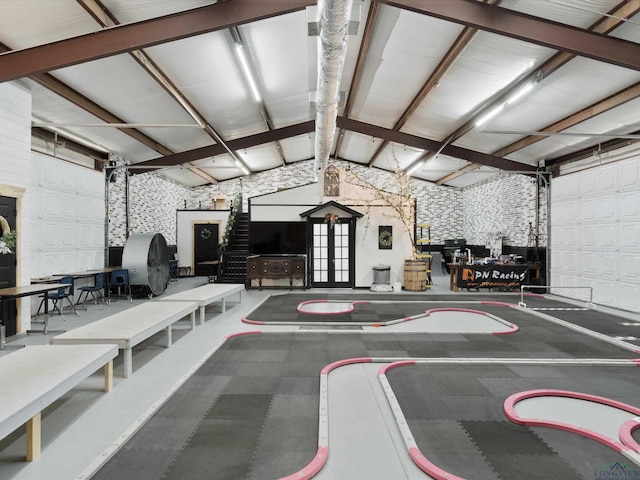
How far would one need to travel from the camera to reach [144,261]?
891 centimetres

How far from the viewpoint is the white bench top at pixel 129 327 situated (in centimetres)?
383

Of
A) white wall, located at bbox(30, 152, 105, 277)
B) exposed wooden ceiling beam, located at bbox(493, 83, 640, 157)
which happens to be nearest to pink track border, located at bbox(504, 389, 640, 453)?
exposed wooden ceiling beam, located at bbox(493, 83, 640, 157)

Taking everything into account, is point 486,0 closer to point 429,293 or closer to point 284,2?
point 284,2

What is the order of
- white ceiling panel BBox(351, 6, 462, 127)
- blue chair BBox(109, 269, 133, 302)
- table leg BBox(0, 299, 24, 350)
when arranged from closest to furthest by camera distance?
table leg BBox(0, 299, 24, 350) < white ceiling panel BBox(351, 6, 462, 127) < blue chair BBox(109, 269, 133, 302)

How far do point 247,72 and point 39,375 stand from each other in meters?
6.26

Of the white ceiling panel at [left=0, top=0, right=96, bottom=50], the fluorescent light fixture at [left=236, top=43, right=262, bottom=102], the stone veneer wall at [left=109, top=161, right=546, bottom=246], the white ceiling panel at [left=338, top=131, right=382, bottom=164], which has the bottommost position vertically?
the stone veneer wall at [left=109, top=161, right=546, bottom=246]

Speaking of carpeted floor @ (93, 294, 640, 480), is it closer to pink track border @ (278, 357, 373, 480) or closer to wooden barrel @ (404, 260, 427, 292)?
pink track border @ (278, 357, 373, 480)

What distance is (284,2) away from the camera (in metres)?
5.08

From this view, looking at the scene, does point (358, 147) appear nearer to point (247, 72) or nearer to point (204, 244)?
point (204, 244)

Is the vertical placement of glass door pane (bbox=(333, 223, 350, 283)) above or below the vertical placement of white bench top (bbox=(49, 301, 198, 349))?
above

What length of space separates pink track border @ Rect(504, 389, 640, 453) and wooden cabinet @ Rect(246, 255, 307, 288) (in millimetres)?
7809

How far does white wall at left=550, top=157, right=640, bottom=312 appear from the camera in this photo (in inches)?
303

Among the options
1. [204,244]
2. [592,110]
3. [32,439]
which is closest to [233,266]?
[204,244]

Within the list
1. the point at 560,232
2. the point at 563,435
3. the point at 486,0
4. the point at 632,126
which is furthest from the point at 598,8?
the point at 560,232
